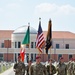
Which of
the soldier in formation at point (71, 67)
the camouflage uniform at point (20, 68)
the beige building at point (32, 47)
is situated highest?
the camouflage uniform at point (20, 68)

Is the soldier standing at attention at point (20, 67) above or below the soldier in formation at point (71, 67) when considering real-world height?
above

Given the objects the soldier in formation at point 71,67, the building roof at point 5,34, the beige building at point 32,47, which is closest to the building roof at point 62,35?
the beige building at point 32,47

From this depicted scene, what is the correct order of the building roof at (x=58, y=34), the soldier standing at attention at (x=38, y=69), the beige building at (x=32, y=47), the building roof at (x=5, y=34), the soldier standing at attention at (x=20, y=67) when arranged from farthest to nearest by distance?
the building roof at (x=5, y=34) → the building roof at (x=58, y=34) → the beige building at (x=32, y=47) → the soldier standing at attention at (x=20, y=67) → the soldier standing at attention at (x=38, y=69)

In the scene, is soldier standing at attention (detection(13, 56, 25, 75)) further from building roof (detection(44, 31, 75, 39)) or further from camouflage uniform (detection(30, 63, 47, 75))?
building roof (detection(44, 31, 75, 39))

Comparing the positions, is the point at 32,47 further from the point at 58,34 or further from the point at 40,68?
the point at 40,68

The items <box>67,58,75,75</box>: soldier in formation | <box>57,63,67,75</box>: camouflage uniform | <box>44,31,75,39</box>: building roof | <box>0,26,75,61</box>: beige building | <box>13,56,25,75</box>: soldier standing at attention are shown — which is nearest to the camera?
<box>57,63,67,75</box>: camouflage uniform

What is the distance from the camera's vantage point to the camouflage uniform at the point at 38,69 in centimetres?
1708

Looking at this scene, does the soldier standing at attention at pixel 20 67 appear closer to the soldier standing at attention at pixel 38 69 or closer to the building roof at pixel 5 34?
the soldier standing at attention at pixel 38 69

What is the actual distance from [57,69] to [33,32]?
6178 cm

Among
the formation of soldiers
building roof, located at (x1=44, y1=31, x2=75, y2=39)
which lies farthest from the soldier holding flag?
building roof, located at (x1=44, y1=31, x2=75, y2=39)

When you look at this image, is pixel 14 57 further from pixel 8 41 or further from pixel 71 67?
pixel 71 67

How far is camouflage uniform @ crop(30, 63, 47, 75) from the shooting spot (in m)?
17.1

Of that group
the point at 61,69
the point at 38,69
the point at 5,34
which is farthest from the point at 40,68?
the point at 5,34

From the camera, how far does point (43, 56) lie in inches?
3155
